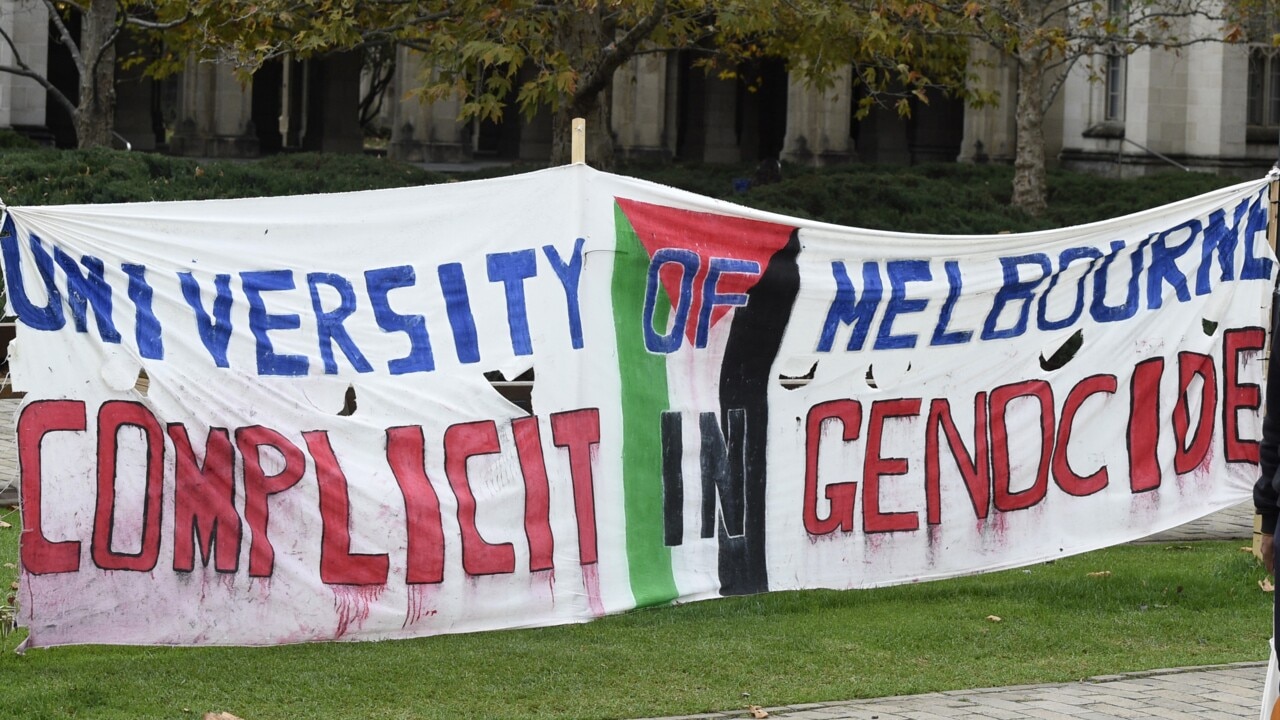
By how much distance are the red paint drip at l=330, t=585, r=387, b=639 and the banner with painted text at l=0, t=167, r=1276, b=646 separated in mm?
12

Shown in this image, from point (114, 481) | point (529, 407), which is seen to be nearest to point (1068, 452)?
point (529, 407)

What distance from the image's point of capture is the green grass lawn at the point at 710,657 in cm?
667

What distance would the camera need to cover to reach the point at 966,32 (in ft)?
68.9

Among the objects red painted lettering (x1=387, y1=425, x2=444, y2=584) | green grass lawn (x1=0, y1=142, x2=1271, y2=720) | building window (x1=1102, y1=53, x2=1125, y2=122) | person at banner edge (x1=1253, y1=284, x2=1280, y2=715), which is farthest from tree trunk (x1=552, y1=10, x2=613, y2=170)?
building window (x1=1102, y1=53, x2=1125, y2=122)

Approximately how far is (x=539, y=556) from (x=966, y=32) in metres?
15.1

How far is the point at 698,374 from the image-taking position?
25.1 ft

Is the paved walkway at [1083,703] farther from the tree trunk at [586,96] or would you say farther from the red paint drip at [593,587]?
the tree trunk at [586,96]

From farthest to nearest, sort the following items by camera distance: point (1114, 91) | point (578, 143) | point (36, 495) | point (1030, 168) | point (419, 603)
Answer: point (1114, 91), point (1030, 168), point (578, 143), point (419, 603), point (36, 495)

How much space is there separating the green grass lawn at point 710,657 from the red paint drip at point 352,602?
0.23m

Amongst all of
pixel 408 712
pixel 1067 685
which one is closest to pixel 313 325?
pixel 408 712

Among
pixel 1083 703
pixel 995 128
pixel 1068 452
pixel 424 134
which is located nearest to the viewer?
pixel 1083 703

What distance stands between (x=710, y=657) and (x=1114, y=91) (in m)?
33.6

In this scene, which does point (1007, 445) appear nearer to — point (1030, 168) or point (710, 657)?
point (710, 657)

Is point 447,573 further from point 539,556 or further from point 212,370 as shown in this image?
point 212,370
